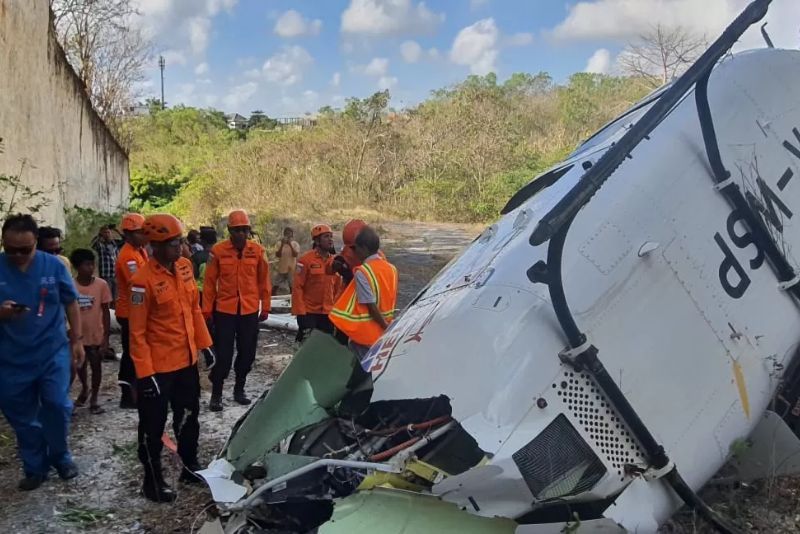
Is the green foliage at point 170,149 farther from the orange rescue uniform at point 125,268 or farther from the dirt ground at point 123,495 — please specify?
the dirt ground at point 123,495

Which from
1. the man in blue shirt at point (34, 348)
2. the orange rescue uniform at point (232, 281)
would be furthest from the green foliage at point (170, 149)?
the man in blue shirt at point (34, 348)

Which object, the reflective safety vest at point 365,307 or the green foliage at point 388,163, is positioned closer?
the reflective safety vest at point 365,307

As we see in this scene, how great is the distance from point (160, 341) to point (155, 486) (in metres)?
0.88

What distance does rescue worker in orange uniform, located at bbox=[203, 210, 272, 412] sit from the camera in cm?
585

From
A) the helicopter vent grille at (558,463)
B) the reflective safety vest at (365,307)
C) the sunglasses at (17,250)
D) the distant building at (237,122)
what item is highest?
the distant building at (237,122)

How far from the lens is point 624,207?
3164mm

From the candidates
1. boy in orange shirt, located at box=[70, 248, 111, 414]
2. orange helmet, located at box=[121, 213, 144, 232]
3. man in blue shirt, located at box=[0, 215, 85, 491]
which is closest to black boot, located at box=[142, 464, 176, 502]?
man in blue shirt, located at box=[0, 215, 85, 491]

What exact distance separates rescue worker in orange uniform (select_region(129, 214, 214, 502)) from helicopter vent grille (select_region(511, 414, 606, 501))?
2368 mm

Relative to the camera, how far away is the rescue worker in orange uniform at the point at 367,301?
14.3ft

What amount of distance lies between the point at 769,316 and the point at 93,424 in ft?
16.2

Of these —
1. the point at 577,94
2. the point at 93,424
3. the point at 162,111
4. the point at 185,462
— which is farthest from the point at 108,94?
the point at 162,111

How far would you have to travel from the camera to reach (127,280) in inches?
223

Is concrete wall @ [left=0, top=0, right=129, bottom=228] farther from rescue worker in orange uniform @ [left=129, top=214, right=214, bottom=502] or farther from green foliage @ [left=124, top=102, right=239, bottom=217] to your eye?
green foliage @ [left=124, top=102, right=239, bottom=217]

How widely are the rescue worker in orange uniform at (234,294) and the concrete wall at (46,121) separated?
415 cm
